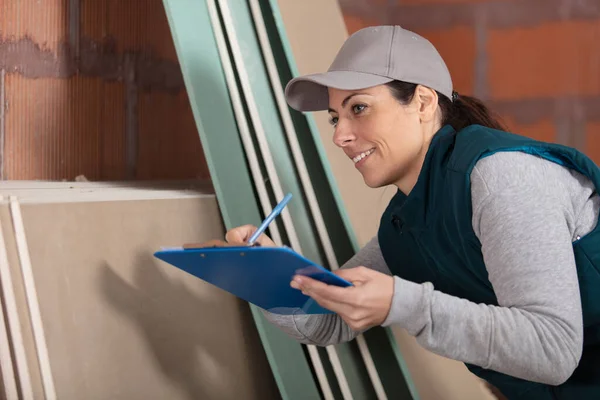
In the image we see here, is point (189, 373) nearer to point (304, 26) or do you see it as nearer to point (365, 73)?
point (365, 73)

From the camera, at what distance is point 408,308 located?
1068mm

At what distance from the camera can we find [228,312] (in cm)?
164

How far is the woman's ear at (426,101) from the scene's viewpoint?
129 centimetres

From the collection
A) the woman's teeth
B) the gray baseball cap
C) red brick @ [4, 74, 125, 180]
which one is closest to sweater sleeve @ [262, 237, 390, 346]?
the woman's teeth

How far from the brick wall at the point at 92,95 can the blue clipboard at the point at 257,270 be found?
3.21 ft

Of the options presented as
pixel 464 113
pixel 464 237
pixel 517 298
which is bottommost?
pixel 517 298

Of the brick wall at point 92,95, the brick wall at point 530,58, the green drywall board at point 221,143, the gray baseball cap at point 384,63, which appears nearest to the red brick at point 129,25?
the brick wall at point 92,95

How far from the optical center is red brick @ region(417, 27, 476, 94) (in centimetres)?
247

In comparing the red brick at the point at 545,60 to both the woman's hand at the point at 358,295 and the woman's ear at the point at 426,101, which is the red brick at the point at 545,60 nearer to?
the woman's ear at the point at 426,101

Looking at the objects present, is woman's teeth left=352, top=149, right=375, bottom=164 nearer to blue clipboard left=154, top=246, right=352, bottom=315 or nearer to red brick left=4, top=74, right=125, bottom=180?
blue clipboard left=154, top=246, right=352, bottom=315

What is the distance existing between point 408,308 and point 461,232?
20cm

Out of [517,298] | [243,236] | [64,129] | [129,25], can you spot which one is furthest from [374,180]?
[129,25]

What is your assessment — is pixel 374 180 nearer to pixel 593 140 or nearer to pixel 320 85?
pixel 320 85

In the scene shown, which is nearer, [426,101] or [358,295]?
[358,295]
